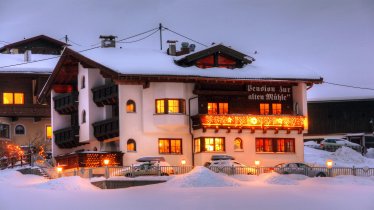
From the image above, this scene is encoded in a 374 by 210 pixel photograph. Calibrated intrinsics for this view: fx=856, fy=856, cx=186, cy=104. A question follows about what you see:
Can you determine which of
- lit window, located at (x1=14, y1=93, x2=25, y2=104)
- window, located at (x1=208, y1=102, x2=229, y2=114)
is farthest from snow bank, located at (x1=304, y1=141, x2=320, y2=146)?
lit window, located at (x1=14, y1=93, x2=25, y2=104)

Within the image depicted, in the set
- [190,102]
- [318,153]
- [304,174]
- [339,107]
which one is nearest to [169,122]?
[190,102]

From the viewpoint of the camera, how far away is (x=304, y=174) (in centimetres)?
6094

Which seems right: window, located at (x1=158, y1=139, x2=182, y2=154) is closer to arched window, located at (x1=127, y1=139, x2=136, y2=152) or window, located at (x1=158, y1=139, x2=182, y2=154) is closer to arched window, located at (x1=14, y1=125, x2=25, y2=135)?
arched window, located at (x1=127, y1=139, x2=136, y2=152)

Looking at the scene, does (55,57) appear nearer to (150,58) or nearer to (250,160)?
(150,58)

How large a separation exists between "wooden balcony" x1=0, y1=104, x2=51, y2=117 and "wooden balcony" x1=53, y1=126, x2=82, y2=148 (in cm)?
957

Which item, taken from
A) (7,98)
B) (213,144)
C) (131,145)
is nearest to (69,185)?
(131,145)

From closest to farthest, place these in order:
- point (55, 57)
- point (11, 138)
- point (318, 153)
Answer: point (318, 153), point (11, 138), point (55, 57)

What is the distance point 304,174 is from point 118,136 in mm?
14720

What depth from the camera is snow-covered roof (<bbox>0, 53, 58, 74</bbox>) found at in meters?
83.8

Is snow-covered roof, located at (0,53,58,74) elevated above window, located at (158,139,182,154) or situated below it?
above

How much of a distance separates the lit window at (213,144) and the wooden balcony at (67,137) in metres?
11.9

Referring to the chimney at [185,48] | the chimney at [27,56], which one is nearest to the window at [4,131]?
the chimney at [27,56]

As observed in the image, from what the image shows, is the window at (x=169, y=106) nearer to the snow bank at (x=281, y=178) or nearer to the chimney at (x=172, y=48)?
the chimney at (x=172, y=48)

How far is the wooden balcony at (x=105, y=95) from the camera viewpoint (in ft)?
217
